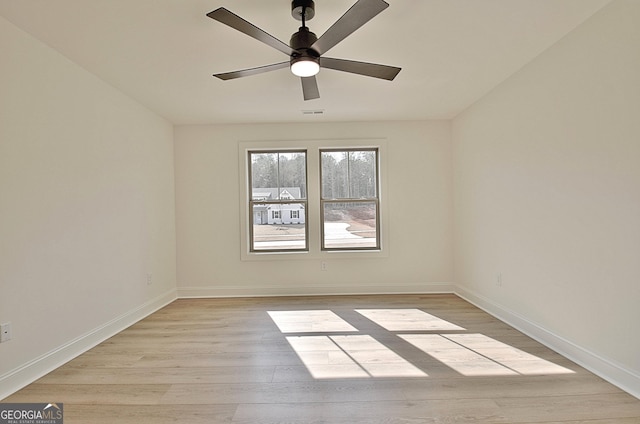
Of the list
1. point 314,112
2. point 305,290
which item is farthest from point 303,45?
point 305,290

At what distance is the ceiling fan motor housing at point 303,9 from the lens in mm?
1828

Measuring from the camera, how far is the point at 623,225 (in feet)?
6.40

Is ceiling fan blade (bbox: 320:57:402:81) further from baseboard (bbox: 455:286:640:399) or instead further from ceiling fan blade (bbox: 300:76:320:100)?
baseboard (bbox: 455:286:640:399)

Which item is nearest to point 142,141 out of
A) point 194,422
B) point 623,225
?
point 194,422

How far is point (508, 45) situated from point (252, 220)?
346cm

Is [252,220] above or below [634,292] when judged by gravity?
above

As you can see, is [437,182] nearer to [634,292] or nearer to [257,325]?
[634,292]

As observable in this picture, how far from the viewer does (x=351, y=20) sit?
5.39 ft

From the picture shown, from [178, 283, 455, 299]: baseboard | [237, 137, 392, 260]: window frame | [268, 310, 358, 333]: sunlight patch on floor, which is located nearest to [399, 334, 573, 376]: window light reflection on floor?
[268, 310, 358, 333]: sunlight patch on floor

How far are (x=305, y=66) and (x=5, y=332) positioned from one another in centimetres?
255

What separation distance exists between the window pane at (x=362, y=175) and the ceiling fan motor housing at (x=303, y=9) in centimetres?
264

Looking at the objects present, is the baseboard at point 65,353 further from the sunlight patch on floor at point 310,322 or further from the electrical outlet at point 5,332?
the sunlight patch on floor at point 310,322

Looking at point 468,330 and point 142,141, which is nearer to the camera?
point 468,330

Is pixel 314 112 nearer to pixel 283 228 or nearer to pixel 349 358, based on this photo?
pixel 283 228
